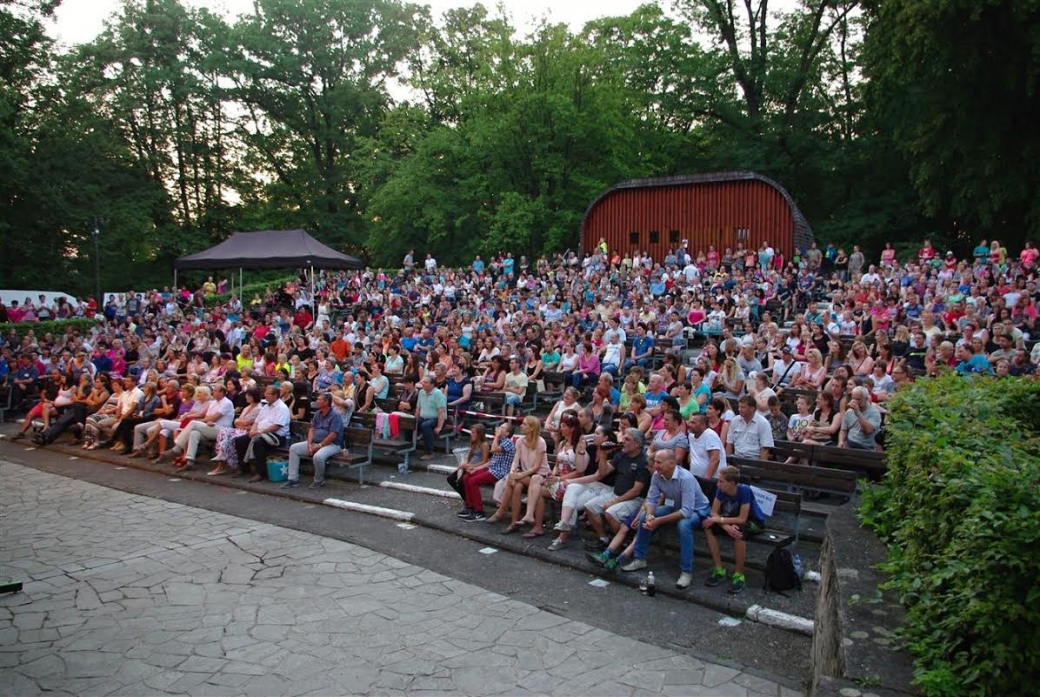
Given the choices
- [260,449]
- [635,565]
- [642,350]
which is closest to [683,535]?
[635,565]

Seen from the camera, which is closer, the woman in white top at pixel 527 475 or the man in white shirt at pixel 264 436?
→ the woman in white top at pixel 527 475

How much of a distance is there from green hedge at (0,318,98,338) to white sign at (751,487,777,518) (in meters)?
21.0

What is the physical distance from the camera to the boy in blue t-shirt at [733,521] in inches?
260

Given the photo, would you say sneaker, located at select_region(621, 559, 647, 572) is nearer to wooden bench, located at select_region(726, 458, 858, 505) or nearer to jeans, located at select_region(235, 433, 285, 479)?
wooden bench, located at select_region(726, 458, 858, 505)

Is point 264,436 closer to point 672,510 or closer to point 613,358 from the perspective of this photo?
point 613,358

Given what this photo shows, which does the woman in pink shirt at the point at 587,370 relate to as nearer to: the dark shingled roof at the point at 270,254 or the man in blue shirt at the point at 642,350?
the man in blue shirt at the point at 642,350

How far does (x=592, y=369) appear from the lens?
13062 millimetres

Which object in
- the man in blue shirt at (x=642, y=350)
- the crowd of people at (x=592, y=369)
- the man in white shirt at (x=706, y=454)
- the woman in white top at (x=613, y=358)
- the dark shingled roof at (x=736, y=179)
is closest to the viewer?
the man in white shirt at (x=706, y=454)

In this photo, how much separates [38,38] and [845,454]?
1482 inches

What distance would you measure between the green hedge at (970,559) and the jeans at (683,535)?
6.88 ft

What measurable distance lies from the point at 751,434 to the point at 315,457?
620 centimetres

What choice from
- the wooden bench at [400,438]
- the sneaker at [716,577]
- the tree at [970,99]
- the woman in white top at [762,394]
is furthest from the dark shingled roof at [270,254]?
the tree at [970,99]

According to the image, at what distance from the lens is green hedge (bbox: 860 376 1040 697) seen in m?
2.89

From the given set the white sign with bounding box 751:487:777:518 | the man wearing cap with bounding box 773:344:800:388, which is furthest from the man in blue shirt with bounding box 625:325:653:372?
the white sign with bounding box 751:487:777:518
